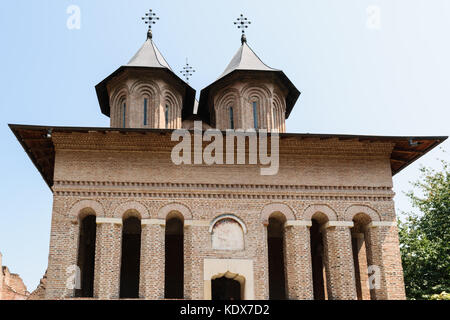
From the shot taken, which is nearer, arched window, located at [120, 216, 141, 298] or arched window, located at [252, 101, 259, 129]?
arched window, located at [120, 216, 141, 298]

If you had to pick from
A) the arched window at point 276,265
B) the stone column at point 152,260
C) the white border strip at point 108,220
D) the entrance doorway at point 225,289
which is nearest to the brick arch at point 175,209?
the stone column at point 152,260

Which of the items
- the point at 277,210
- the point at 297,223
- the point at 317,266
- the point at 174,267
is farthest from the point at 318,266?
the point at 174,267

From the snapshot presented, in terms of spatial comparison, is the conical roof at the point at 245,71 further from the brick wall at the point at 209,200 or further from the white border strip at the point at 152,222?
the white border strip at the point at 152,222

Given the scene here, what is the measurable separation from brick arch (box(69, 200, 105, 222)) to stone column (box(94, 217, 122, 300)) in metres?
0.21

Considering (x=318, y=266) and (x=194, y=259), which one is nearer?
(x=194, y=259)

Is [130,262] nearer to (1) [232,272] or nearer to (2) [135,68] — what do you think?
(1) [232,272]

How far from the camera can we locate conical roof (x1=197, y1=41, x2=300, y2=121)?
18172mm

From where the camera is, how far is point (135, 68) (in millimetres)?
18078

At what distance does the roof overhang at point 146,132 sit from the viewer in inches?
568

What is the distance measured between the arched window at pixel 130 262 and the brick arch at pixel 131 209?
239cm

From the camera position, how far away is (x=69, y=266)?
13.7m

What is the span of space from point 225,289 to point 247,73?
7.15 m

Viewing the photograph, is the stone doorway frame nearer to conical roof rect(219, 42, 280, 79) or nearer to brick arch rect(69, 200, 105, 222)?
brick arch rect(69, 200, 105, 222)

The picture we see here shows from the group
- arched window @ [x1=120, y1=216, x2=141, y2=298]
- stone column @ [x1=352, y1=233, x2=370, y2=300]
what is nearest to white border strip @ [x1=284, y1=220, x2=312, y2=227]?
stone column @ [x1=352, y1=233, x2=370, y2=300]
